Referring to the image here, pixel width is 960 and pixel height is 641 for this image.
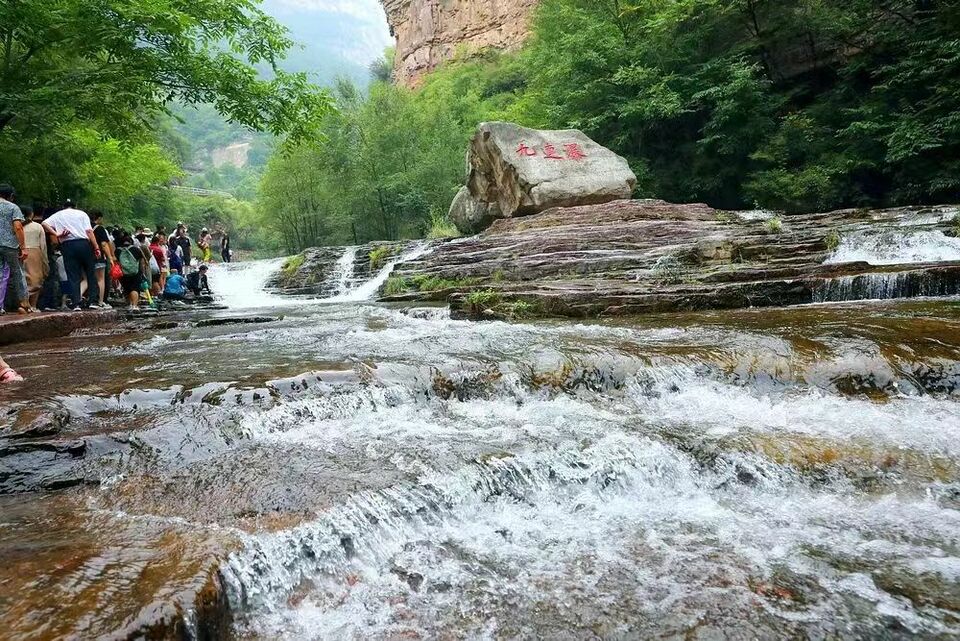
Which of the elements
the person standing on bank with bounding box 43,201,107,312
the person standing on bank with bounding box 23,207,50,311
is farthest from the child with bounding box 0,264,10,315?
the person standing on bank with bounding box 43,201,107,312

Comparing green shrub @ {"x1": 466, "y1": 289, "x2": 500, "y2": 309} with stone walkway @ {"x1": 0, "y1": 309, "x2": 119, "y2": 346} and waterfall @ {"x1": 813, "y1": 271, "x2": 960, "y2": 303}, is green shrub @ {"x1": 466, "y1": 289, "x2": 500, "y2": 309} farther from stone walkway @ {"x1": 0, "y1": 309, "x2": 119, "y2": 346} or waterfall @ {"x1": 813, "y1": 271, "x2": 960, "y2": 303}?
stone walkway @ {"x1": 0, "y1": 309, "x2": 119, "y2": 346}

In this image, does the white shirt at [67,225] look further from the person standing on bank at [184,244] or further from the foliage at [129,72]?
the person standing on bank at [184,244]

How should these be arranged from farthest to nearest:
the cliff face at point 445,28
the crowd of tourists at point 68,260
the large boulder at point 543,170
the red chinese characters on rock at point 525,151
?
the cliff face at point 445,28
the red chinese characters on rock at point 525,151
the large boulder at point 543,170
the crowd of tourists at point 68,260

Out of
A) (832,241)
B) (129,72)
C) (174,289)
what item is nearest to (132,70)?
(129,72)

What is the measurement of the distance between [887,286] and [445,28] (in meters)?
50.6

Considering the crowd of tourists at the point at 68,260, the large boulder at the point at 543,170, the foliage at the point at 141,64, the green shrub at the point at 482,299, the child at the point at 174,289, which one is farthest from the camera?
the large boulder at the point at 543,170

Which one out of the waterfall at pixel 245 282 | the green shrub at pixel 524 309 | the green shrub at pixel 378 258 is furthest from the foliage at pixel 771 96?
the waterfall at pixel 245 282

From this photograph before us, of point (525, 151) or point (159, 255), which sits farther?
point (525, 151)

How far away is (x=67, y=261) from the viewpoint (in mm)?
8594

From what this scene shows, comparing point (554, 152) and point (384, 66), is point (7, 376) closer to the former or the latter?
point (554, 152)

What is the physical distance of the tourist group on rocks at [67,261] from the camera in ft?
24.3

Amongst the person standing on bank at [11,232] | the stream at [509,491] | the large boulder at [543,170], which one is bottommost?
the stream at [509,491]

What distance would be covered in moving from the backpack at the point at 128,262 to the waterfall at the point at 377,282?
4.59 meters

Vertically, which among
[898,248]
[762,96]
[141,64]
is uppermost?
[762,96]
